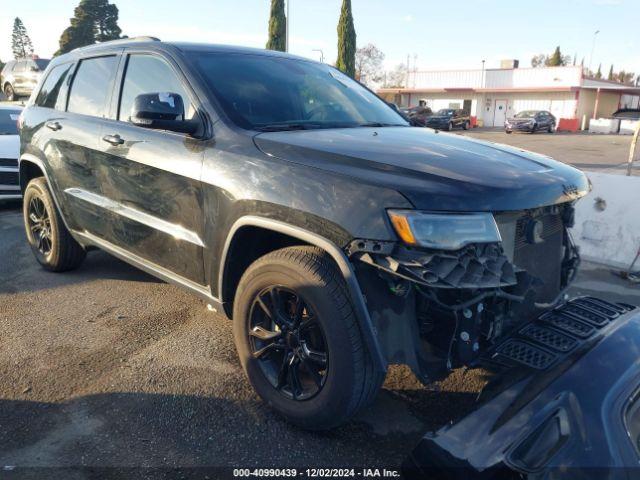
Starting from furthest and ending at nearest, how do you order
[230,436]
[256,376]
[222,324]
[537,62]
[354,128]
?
1. [537,62]
2. [222,324]
3. [354,128]
4. [256,376]
5. [230,436]

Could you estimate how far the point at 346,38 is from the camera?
3547 cm

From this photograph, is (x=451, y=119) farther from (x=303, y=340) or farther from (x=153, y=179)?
(x=303, y=340)

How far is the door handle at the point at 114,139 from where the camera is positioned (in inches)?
138

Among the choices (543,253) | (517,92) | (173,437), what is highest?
(517,92)

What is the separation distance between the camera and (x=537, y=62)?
9075 cm

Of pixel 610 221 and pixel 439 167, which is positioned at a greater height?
pixel 439 167

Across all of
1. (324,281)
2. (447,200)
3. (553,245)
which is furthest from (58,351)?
(553,245)

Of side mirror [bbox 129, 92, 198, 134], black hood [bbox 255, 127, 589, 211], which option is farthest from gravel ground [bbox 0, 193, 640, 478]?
side mirror [bbox 129, 92, 198, 134]

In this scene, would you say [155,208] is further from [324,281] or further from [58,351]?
[324,281]

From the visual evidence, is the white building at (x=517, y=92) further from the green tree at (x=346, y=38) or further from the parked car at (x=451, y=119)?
the green tree at (x=346, y=38)

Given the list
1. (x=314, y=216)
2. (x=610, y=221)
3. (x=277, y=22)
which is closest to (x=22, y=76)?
(x=277, y=22)

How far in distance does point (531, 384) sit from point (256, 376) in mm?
1419

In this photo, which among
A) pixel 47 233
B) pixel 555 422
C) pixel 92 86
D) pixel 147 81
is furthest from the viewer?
pixel 47 233

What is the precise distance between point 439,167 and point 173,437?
1812 mm
